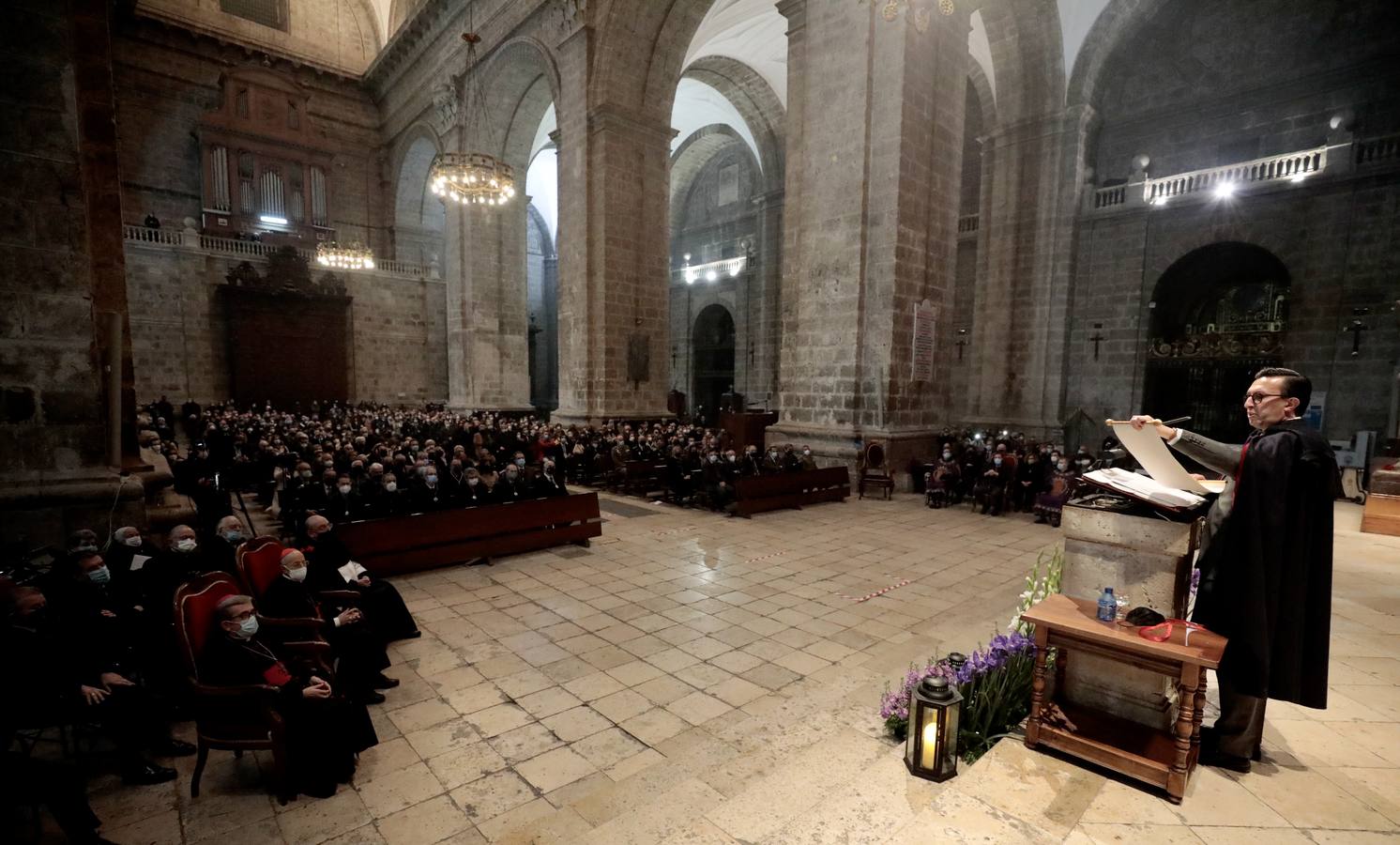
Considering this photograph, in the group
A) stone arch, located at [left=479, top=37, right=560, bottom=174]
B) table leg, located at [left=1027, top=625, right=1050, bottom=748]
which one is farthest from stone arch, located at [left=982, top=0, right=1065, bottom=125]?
table leg, located at [left=1027, top=625, right=1050, bottom=748]

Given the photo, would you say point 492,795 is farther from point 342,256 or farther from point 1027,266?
point 342,256

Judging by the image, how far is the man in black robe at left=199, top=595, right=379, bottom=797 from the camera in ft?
9.78

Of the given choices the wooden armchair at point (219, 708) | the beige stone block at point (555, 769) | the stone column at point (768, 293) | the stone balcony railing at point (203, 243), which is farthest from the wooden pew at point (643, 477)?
the stone balcony railing at point (203, 243)

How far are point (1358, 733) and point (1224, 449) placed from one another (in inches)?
78.0

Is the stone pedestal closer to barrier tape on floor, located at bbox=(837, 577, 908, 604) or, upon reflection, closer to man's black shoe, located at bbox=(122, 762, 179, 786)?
barrier tape on floor, located at bbox=(837, 577, 908, 604)

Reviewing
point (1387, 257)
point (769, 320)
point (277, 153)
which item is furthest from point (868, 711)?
point (277, 153)

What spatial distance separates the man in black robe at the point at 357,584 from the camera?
174 inches

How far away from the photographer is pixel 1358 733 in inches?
128

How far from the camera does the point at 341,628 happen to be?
382cm

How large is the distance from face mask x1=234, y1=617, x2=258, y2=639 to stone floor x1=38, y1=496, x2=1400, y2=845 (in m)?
0.74

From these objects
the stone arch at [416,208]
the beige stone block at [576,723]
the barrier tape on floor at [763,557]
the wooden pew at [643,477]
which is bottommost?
the beige stone block at [576,723]

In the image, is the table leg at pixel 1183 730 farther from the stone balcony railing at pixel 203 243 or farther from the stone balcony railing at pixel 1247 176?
the stone balcony railing at pixel 203 243

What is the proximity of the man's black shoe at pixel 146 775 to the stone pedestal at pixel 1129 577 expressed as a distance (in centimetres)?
470

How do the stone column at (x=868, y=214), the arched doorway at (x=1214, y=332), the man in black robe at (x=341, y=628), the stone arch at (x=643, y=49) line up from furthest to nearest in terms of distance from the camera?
the arched doorway at (x=1214, y=332), the stone arch at (x=643, y=49), the stone column at (x=868, y=214), the man in black robe at (x=341, y=628)
